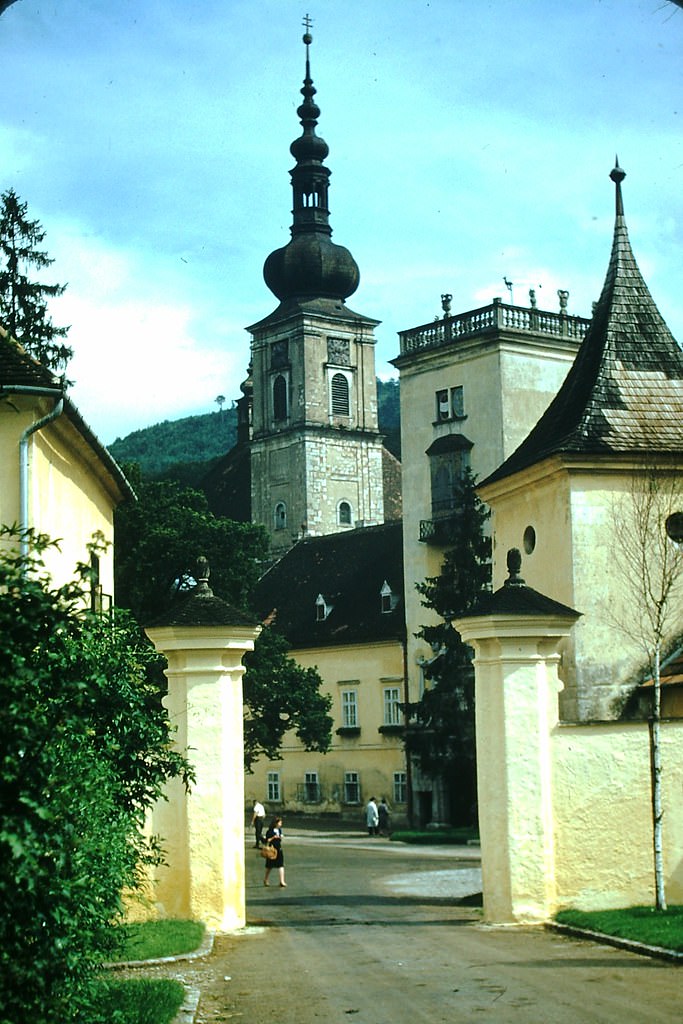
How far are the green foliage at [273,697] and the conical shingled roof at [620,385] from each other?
24481 millimetres

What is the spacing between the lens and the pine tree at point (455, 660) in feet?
161

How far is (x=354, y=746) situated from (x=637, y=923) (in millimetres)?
45606

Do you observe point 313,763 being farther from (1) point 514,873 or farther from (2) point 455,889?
(1) point 514,873

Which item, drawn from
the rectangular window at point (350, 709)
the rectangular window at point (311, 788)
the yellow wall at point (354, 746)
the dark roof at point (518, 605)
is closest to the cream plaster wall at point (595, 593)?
the dark roof at point (518, 605)

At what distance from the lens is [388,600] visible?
63.8 metres

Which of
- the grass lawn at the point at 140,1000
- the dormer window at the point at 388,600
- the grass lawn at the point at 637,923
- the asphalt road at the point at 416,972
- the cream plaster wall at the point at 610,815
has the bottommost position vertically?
the asphalt road at the point at 416,972

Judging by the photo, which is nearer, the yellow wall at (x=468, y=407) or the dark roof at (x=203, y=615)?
the dark roof at (x=203, y=615)

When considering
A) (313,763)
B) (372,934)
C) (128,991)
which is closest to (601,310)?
(372,934)

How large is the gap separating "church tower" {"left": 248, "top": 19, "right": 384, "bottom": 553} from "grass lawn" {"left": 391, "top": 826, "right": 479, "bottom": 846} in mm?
43216

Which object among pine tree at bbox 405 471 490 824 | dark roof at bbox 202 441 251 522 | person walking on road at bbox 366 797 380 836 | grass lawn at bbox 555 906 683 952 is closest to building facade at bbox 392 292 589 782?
person walking on road at bbox 366 797 380 836

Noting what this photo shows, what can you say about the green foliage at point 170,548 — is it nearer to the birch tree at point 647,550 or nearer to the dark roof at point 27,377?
the birch tree at point 647,550

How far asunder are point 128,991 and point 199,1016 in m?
0.73

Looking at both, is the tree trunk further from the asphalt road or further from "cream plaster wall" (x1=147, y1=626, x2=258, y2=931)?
"cream plaster wall" (x1=147, y1=626, x2=258, y2=931)

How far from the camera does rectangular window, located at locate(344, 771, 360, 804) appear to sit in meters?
63.6
